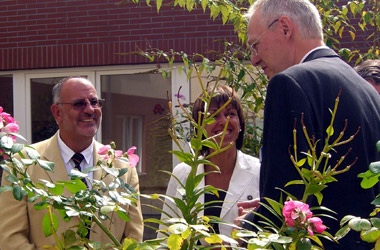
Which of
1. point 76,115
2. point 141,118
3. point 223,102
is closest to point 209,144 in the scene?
point 223,102

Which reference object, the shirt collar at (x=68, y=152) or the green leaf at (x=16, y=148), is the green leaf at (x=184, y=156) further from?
the shirt collar at (x=68, y=152)

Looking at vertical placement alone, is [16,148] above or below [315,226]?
above

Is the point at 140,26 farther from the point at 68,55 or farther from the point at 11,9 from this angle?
the point at 11,9

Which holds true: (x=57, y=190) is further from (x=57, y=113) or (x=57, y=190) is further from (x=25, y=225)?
(x=57, y=113)

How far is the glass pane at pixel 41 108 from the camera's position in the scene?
26.6 ft

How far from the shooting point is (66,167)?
369cm

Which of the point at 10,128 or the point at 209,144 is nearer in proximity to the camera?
the point at 209,144

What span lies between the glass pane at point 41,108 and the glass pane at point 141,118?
0.72m

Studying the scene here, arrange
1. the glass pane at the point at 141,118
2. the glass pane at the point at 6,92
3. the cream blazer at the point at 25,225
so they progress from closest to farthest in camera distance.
Result: the cream blazer at the point at 25,225 < the glass pane at the point at 141,118 < the glass pane at the point at 6,92

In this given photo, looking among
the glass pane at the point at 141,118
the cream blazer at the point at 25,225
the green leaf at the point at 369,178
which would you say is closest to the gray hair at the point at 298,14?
the green leaf at the point at 369,178

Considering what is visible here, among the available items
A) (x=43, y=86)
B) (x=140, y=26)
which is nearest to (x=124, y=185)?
(x=140, y=26)

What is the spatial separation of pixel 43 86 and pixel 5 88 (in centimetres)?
58

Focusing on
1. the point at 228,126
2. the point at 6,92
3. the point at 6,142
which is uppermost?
the point at 6,142

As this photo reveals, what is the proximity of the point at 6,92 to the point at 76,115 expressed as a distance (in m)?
4.87
